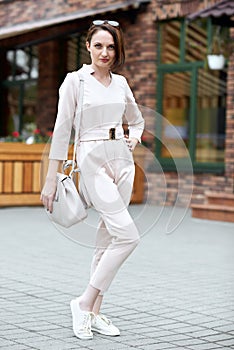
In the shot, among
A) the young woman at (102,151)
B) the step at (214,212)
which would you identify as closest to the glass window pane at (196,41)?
the step at (214,212)

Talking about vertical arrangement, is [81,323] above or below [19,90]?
below

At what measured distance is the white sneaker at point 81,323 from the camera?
498cm

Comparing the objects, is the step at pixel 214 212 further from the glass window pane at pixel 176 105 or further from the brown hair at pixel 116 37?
the brown hair at pixel 116 37

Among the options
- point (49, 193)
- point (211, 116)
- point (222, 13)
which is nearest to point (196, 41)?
point (211, 116)

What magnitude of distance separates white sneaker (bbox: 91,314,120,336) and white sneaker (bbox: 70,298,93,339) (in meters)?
0.08

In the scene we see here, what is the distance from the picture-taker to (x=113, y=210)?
4.92 meters

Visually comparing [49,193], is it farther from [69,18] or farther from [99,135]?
[69,18]

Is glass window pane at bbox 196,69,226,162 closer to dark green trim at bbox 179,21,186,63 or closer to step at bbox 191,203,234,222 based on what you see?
dark green trim at bbox 179,21,186,63

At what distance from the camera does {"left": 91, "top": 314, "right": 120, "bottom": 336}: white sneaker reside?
5.08 metres

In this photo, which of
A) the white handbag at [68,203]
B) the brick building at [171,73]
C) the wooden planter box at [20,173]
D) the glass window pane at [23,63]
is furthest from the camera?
the glass window pane at [23,63]

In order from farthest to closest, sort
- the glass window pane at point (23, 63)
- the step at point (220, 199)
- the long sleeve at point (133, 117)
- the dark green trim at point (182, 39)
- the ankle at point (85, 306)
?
the glass window pane at point (23, 63)
the dark green trim at point (182, 39)
the step at point (220, 199)
the long sleeve at point (133, 117)
the ankle at point (85, 306)

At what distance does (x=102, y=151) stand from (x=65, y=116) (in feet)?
0.98

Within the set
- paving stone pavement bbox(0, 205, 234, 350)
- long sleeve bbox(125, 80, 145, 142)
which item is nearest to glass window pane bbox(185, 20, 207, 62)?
paving stone pavement bbox(0, 205, 234, 350)

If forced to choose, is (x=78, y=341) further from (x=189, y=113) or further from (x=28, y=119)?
(x=28, y=119)
